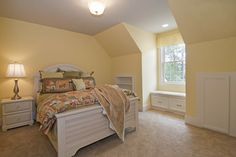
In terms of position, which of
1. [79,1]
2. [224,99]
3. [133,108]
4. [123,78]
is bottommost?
[133,108]

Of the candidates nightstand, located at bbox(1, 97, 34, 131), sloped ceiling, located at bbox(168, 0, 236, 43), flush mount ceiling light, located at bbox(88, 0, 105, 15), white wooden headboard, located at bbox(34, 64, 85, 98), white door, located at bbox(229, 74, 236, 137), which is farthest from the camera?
white wooden headboard, located at bbox(34, 64, 85, 98)

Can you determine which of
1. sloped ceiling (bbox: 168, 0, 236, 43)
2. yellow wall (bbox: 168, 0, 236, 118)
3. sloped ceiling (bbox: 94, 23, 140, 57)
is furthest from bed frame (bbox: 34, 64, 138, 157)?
sloped ceiling (bbox: 94, 23, 140, 57)

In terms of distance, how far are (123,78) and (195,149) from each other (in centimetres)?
309

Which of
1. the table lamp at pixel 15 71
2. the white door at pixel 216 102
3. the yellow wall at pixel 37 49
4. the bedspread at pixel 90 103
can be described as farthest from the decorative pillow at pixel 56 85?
the white door at pixel 216 102

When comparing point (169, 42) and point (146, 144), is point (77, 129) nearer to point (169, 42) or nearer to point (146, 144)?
point (146, 144)

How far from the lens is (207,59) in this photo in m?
2.66

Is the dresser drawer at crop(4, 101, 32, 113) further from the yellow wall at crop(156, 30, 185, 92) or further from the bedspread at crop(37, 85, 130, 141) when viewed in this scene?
the yellow wall at crop(156, 30, 185, 92)

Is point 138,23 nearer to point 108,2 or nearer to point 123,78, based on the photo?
point 108,2

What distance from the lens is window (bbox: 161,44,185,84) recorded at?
155 inches

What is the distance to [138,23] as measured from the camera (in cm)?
347

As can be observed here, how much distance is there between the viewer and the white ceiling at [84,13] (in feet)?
8.11

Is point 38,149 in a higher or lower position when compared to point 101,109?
lower

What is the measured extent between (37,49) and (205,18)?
3.66m

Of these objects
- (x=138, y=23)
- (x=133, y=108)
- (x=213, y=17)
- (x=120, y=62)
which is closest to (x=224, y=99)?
(x=213, y=17)
